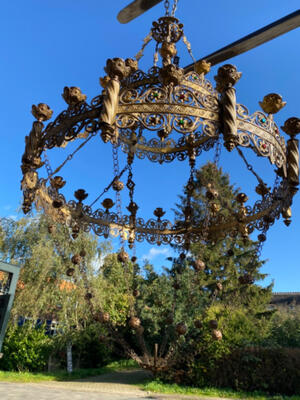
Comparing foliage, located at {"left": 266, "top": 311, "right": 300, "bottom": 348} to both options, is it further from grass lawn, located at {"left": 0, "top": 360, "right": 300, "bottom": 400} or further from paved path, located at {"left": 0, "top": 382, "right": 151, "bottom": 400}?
paved path, located at {"left": 0, "top": 382, "right": 151, "bottom": 400}

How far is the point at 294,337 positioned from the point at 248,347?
6.66 meters

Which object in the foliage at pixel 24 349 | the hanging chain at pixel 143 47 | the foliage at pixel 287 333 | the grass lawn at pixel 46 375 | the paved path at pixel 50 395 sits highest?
the hanging chain at pixel 143 47

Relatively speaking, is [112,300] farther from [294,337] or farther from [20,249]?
[294,337]

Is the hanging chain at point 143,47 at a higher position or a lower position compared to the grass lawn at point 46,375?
higher

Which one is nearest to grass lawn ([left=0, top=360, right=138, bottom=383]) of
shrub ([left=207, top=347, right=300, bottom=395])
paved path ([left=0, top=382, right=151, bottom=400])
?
paved path ([left=0, top=382, right=151, bottom=400])

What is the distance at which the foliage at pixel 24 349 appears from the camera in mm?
11625

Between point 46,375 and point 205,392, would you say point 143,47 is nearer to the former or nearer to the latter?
point 205,392

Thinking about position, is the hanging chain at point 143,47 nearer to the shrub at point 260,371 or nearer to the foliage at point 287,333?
the shrub at point 260,371

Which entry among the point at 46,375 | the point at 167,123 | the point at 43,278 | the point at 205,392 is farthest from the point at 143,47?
the point at 46,375

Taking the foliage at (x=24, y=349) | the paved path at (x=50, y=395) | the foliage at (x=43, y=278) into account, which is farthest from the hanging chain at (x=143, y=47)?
the foliage at (x=24, y=349)

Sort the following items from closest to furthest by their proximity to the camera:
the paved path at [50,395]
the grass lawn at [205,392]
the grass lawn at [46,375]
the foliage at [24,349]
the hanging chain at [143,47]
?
1. the hanging chain at [143,47]
2. the paved path at [50,395]
3. the grass lawn at [205,392]
4. the grass lawn at [46,375]
5. the foliage at [24,349]

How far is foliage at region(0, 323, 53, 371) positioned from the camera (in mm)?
11625

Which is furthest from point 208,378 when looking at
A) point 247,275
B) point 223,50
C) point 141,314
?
point 223,50

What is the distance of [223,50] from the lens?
3.26 metres
